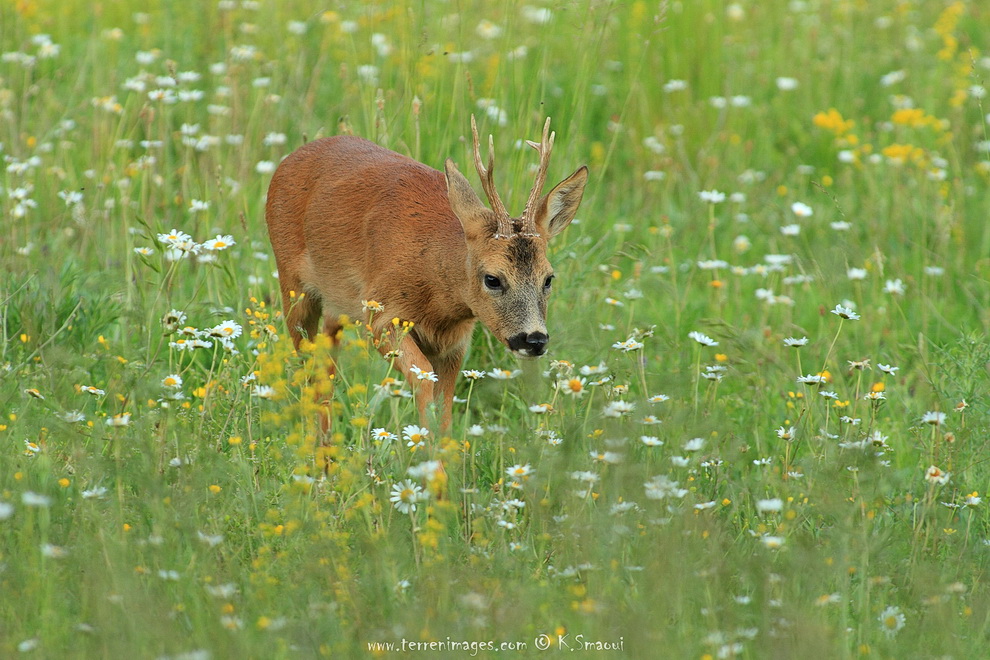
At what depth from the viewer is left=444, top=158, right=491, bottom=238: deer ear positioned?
459cm

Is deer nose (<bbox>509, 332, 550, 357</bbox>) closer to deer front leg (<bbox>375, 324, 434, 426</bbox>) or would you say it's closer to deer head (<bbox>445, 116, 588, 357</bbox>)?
deer head (<bbox>445, 116, 588, 357</bbox>)

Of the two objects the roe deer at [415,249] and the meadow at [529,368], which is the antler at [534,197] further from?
the meadow at [529,368]

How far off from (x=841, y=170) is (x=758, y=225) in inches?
41.6

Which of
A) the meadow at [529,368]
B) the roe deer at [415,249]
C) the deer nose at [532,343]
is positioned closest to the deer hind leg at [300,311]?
the roe deer at [415,249]

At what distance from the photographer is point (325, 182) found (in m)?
5.35

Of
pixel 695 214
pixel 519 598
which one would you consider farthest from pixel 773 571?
pixel 695 214

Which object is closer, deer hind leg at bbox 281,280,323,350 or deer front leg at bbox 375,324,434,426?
deer front leg at bbox 375,324,434,426

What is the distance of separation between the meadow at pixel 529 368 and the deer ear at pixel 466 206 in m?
0.53

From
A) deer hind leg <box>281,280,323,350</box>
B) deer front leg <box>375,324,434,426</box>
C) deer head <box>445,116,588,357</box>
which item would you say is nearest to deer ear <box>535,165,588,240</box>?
deer head <box>445,116,588,357</box>

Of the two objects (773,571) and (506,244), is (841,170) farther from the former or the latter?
(773,571)

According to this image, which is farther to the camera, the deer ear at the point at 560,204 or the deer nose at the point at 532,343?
A: the deer ear at the point at 560,204

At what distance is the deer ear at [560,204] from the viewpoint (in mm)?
4660

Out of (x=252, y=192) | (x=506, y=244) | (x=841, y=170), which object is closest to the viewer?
(x=506, y=244)

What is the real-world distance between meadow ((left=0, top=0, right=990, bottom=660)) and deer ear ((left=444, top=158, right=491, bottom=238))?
53 centimetres
